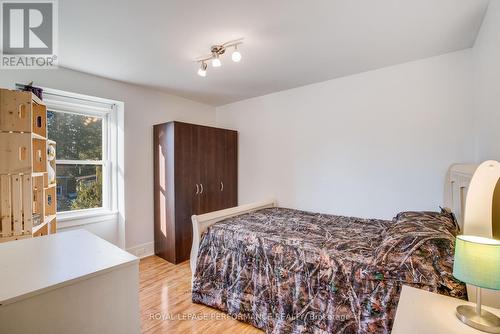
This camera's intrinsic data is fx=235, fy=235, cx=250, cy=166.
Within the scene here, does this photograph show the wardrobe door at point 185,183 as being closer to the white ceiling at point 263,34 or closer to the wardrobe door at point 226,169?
the wardrobe door at point 226,169

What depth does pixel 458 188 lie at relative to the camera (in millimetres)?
2031

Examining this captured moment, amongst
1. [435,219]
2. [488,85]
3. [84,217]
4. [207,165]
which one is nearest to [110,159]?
[84,217]

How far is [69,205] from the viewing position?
298 centimetres

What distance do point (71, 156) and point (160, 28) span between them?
2.11 meters

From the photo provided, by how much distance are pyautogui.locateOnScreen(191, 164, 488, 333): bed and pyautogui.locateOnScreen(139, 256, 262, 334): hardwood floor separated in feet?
0.28

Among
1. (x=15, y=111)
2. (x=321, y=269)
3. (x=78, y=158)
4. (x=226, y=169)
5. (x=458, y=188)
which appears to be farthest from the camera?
(x=226, y=169)

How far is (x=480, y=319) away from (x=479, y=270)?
0.28 metres

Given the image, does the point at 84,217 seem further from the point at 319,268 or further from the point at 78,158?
the point at 319,268

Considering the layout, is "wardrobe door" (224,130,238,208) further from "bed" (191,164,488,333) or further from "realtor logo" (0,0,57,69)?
"realtor logo" (0,0,57,69)

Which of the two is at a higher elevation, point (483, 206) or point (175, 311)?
point (483, 206)

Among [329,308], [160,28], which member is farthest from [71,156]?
[329,308]

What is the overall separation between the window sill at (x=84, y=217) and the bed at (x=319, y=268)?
1566 millimetres

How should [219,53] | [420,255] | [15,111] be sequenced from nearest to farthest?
1. [420,255]
2. [15,111]
3. [219,53]

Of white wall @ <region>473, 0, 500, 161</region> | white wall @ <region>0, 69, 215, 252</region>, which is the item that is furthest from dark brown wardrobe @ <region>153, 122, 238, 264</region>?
white wall @ <region>473, 0, 500, 161</region>
